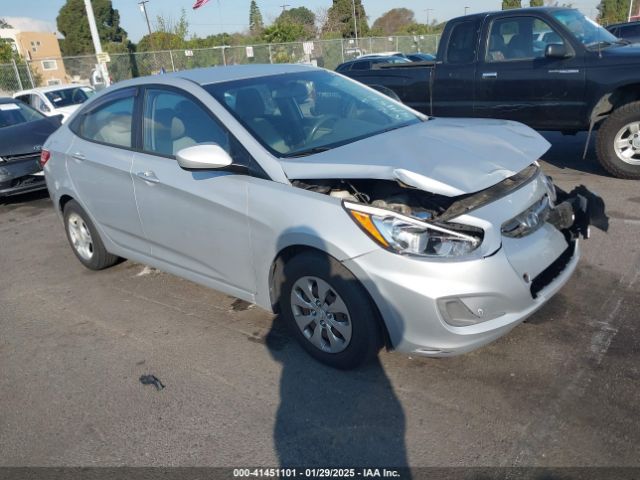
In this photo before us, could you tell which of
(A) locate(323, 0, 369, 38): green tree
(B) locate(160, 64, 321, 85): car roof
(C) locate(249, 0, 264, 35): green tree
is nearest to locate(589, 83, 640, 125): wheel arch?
(B) locate(160, 64, 321, 85): car roof

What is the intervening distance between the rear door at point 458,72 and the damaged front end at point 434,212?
401 cm

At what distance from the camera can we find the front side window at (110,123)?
13.8 ft

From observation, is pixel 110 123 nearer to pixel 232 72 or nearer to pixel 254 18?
pixel 232 72

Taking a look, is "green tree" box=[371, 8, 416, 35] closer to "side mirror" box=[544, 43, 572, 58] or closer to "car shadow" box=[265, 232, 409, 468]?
"side mirror" box=[544, 43, 572, 58]

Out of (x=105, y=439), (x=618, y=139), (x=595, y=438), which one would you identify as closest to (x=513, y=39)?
(x=618, y=139)

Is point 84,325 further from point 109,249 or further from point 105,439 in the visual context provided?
point 105,439

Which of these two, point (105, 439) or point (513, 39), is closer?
point (105, 439)

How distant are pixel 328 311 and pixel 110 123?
103 inches

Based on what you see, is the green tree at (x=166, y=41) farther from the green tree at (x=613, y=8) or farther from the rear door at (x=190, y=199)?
the green tree at (x=613, y=8)

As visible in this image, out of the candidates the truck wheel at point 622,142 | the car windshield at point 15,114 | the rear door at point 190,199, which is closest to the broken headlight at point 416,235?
the rear door at point 190,199

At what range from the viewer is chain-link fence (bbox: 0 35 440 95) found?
72.5ft

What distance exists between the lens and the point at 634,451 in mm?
2402

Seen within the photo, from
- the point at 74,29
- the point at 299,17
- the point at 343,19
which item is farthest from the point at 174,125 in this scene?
the point at 74,29

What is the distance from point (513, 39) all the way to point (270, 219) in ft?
17.3
